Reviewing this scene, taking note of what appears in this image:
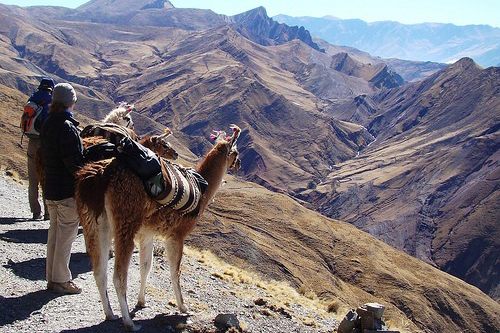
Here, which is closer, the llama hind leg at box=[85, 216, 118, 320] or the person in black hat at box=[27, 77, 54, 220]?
the llama hind leg at box=[85, 216, 118, 320]

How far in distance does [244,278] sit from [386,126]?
116042 millimetres

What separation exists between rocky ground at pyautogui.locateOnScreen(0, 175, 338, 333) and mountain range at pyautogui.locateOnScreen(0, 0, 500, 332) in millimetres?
13222

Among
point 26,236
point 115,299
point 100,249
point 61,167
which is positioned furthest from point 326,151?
point 100,249

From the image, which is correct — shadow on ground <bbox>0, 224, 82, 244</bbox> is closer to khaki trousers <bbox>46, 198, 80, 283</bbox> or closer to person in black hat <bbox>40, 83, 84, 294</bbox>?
khaki trousers <bbox>46, 198, 80, 283</bbox>

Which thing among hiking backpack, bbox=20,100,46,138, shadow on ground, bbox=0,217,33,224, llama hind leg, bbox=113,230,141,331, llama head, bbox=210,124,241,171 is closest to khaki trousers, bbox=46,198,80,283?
llama hind leg, bbox=113,230,141,331

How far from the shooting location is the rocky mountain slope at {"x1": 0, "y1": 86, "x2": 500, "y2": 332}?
82.0 ft

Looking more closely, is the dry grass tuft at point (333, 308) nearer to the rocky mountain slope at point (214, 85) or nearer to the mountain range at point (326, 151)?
the mountain range at point (326, 151)

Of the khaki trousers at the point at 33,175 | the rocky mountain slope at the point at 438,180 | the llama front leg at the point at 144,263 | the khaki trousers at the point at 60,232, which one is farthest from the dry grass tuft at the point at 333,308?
the rocky mountain slope at the point at 438,180

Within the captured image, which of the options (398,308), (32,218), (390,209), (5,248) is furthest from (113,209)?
(390,209)

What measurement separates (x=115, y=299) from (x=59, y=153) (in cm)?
241

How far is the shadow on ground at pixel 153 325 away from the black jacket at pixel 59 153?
5.26 feet

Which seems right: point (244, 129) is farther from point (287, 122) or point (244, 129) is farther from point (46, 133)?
point (46, 133)

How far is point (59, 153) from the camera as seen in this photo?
603cm

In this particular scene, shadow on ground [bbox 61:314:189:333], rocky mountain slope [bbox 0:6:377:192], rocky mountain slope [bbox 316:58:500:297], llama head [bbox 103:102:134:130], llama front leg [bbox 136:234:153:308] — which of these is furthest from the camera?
rocky mountain slope [bbox 0:6:377:192]
